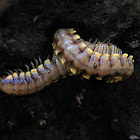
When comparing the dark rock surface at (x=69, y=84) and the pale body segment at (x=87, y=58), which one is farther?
the dark rock surface at (x=69, y=84)

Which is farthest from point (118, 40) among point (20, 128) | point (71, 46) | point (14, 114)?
point (20, 128)

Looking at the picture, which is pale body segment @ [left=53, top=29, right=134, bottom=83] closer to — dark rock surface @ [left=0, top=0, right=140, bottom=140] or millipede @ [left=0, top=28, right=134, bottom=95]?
millipede @ [left=0, top=28, right=134, bottom=95]

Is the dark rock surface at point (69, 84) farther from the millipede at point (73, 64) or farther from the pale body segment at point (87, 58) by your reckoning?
the pale body segment at point (87, 58)

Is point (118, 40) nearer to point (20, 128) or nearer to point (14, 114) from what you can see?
point (14, 114)

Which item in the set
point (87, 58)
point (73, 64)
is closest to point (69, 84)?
point (73, 64)

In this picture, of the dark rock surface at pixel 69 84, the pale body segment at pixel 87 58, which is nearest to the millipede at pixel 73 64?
the pale body segment at pixel 87 58
